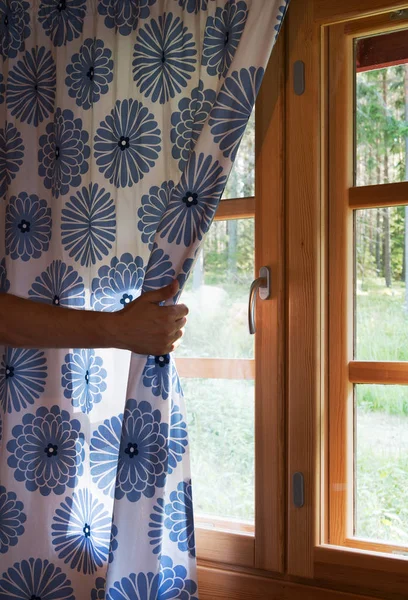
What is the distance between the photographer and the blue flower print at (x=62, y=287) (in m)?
1.76

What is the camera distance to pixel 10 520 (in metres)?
1.79

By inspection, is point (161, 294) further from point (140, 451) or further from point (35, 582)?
point (35, 582)

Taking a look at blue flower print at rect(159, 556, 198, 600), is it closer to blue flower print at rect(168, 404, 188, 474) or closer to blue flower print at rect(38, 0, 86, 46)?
blue flower print at rect(168, 404, 188, 474)

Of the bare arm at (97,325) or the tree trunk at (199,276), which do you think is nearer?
the bare arm at (97,325)

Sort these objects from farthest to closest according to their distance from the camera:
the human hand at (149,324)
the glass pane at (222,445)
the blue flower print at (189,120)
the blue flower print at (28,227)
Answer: the blue flower print at (28,227), the glass pane at (222,445), the blue flower print at (189,120), the human hand at (149,324)

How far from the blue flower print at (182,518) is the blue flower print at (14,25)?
4.23 ft

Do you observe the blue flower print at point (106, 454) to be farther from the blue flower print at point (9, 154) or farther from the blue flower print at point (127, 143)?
the blue flower print at point (9, 154)

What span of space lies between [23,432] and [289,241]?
87 cm

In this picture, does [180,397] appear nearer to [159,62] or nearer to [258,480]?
[258,480]

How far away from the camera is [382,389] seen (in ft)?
5.19

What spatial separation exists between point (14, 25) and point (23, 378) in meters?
1.00

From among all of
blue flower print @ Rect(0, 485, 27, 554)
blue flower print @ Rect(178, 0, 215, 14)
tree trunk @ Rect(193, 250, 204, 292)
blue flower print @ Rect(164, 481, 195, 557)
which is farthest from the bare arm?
blue flower print @ Rect(178, 0, 215, 14)

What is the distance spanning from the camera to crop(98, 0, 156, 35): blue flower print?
1746 mm

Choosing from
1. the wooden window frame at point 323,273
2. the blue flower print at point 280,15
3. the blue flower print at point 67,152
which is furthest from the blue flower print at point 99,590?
the blue flower print at point 280,15
